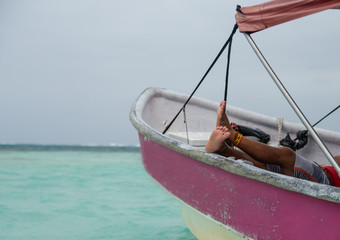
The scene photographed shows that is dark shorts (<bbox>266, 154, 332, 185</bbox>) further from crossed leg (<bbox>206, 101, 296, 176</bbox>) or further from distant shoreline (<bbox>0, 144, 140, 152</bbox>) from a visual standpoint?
distant shoreline (<bbox>0, 144, 140, 152</bbox>)

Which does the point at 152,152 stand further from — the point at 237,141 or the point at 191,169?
the point at 237,141

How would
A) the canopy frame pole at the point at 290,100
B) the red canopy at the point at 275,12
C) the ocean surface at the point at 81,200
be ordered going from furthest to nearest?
the ocean surface at the point at 81,200 → the red canopy at the point at 275,12 → the canopy frame pole at the point at 290,100

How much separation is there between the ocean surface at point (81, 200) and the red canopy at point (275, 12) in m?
1.06

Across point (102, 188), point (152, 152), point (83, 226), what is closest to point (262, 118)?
point (152, 152)

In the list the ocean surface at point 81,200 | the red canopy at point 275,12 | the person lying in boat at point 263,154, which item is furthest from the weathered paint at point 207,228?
the red canopy at point 275,12

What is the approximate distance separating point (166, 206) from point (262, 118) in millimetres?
2233

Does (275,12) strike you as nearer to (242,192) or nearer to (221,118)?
(221,118)

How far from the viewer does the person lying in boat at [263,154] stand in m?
1.79

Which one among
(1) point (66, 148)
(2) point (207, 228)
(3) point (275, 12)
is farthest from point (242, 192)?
(1) point (66, 148)

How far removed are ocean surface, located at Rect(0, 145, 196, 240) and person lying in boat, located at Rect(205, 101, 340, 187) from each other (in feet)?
1.93

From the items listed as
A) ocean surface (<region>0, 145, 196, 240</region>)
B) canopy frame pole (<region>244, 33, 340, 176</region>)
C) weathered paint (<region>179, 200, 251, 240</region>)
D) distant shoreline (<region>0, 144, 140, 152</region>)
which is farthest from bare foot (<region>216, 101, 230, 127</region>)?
distant shoreline (<region>0, 144, 140, 152</region>)

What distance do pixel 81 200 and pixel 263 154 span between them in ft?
12.3

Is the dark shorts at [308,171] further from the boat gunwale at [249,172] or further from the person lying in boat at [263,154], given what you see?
the boat gunwale at [249,172]

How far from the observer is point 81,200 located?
201 inches
